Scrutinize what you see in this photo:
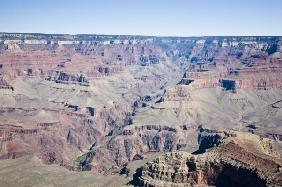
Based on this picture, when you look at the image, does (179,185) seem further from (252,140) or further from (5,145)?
(5,145)

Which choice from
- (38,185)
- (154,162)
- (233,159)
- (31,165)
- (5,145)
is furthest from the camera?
(5,145)

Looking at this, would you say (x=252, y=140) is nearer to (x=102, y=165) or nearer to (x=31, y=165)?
(x=31, y=165)

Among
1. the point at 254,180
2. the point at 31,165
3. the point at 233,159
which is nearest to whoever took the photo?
the point at 254,180

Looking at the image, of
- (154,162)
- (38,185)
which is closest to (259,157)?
(154,162)

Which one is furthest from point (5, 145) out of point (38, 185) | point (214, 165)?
point (214, 165)

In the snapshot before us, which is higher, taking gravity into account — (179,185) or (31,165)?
(179,185)

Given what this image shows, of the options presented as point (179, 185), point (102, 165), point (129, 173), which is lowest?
point (102, 165)

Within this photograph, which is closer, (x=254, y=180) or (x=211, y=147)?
(x=254, y=180)

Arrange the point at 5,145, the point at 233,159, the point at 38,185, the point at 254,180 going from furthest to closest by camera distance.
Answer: the point at 5,145
the point at 38,185
the point at 233,159
the point at 254,180

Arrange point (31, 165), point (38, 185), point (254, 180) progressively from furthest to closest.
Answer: point (31, 165) → point (38, 185) → point (254, 180)
